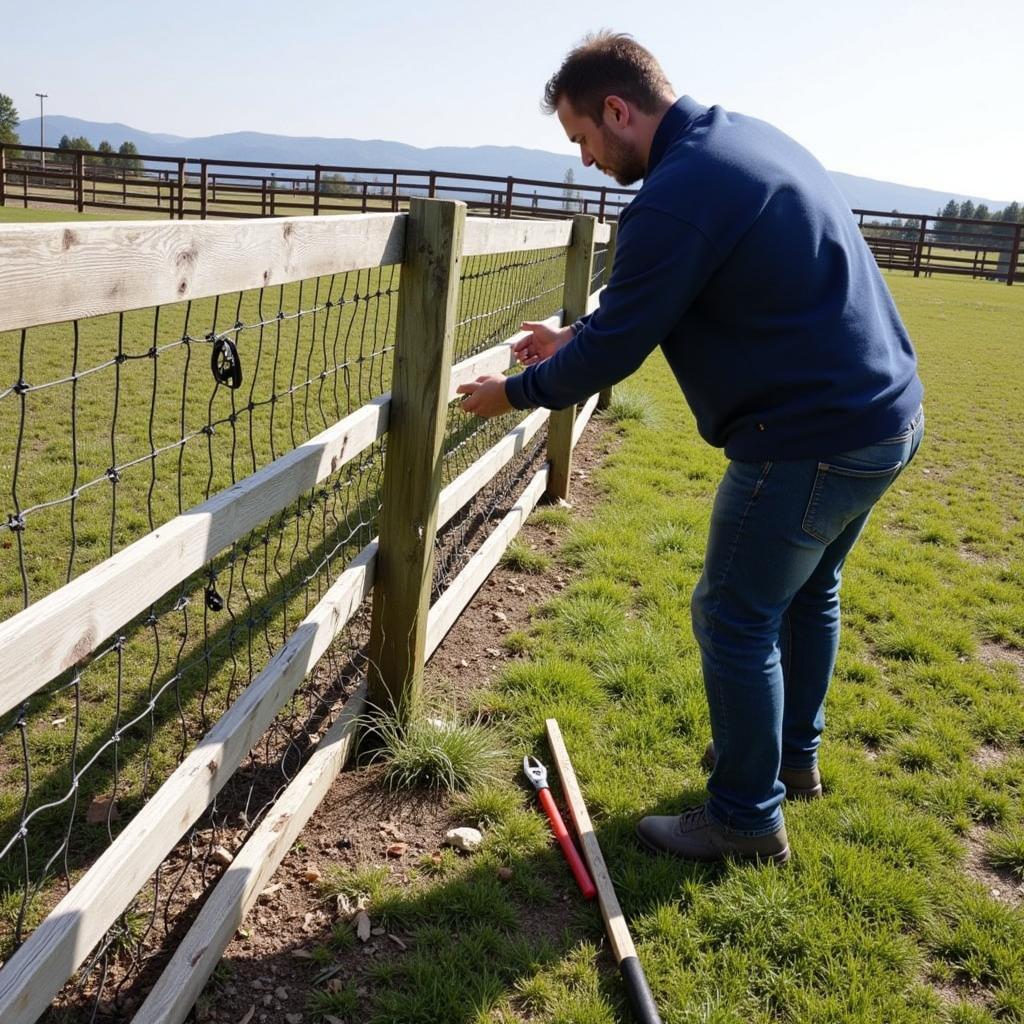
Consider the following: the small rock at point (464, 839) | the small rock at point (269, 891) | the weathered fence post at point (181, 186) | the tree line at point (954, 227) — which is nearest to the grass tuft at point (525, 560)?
the small rock at point (464, 839)

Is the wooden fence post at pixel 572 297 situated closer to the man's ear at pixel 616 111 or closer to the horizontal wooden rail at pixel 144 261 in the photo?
the man's ear at pixel 616 111

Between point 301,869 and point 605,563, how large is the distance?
2.67 meters

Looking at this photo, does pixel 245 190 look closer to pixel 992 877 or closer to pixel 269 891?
pixel 269 891

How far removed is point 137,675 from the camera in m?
3.67

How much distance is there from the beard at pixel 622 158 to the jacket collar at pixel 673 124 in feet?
0.23

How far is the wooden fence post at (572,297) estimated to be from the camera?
588 centimetres

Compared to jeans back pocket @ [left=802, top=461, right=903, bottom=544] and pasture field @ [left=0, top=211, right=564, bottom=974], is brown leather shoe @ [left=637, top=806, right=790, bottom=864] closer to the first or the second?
jeans back pocket @ [left=802, top=461, right=903, bottom=544]

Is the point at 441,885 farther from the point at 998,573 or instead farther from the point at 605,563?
the point at 998,573

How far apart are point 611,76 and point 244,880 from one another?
2166mm

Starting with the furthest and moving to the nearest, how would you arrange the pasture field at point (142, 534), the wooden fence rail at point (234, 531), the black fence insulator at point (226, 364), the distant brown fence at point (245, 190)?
the distant brown fence at point (245, 190), the pasture field at point (142, 534), the black fence insulator at point (226, 364), the wooden fence rail at point (234, 531)

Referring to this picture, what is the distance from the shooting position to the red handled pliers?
9.04 ft

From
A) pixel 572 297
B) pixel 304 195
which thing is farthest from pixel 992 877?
pixel 304 195

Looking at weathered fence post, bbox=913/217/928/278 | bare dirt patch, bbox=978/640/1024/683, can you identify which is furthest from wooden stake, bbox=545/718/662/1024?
weathered fence post, bbox=913/217/928/278

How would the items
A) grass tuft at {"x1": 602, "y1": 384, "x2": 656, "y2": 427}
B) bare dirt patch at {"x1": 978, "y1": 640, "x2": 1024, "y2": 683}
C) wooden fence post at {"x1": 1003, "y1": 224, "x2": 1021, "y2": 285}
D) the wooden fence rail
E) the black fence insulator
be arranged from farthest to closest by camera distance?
wooden fence post at {"x1": 1003, "y1": 224, "x2": 1021, "y2": 285} → grass tuft at {"x1": 602, "y1": 384, "x2": 656, "y2": 427} → bare dirt patch at {"x1": 978, "y1": 640, "x2": 1024, "y2": 683} → the black fence insulator → the wooden fence rail
